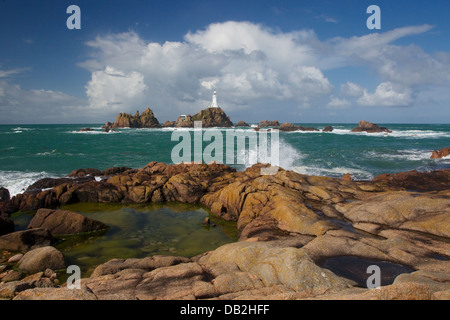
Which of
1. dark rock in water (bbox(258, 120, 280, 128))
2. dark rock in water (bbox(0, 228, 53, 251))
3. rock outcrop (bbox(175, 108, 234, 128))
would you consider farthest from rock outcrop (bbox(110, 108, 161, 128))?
dark rock in water (bbox(0, 228, 53, 251))

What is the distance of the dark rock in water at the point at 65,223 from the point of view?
1358cm

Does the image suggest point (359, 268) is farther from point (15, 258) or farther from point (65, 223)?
point (65, 223)

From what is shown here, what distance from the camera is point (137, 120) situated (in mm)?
A: 134875

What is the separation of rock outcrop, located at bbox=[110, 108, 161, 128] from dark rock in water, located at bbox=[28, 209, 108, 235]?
127028mm

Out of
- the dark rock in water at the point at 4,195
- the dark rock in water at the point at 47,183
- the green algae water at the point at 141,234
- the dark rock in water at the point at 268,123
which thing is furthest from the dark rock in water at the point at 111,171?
the dark rock in water at the point at 268,123

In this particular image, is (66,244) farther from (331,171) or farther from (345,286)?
(331,171)

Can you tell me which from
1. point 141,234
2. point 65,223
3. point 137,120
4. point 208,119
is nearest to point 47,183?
point 65,223

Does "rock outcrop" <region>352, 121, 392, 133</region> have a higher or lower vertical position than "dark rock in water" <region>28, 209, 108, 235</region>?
higher

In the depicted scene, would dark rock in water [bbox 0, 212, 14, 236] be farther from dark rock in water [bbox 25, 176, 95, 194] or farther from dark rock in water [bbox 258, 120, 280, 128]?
dark rock in water [bbox 258, 120, 280, 128]

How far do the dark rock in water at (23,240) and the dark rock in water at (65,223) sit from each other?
51.3 inches

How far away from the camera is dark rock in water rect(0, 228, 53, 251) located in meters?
11.5

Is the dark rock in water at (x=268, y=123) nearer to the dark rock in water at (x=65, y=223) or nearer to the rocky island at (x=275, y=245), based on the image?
the rocky island at (x=275, y=245)

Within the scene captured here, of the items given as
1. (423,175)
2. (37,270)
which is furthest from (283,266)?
(423,175)

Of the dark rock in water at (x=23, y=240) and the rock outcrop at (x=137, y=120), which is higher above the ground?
the rock outcrop at (x=137, y=120)
